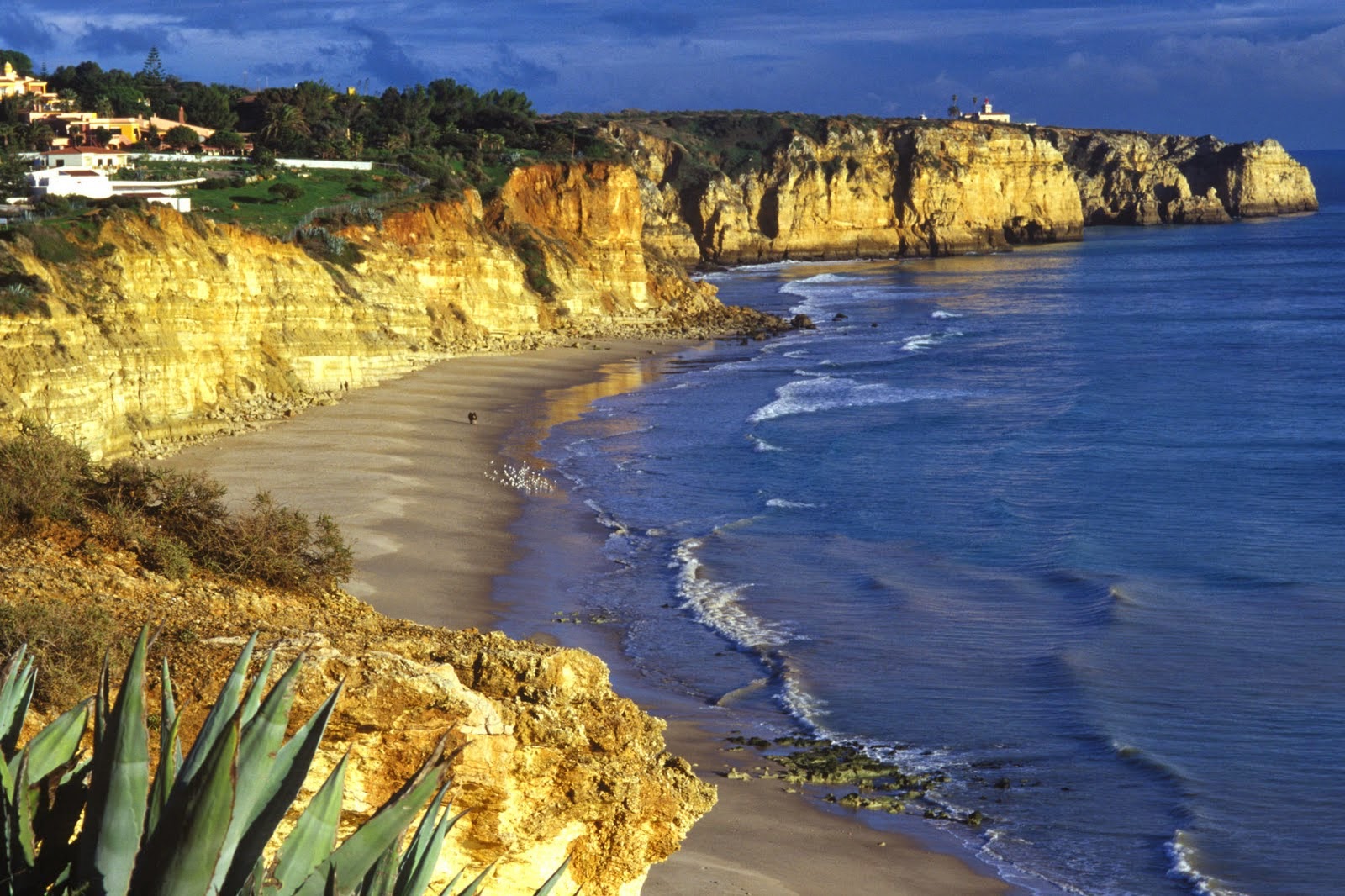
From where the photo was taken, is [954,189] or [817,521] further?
[954,189]

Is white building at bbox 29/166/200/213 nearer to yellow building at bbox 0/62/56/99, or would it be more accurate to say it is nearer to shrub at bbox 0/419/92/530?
yellow building at bbox 0/62/56/99

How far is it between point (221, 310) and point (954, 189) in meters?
106

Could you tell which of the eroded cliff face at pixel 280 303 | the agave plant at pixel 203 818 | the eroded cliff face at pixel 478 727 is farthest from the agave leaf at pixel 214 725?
the eroded cliff face at pixel 280 303

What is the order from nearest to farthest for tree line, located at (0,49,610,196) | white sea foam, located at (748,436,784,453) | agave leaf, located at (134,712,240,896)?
agave leaf, located at (134,712,240,896) < white sea foam, located at (748,436,784,453) < tree line, located at (0,49,610,196)

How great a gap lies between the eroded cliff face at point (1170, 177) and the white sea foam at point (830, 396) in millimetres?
123259

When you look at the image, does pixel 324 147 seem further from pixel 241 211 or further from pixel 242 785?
pixel 242 785

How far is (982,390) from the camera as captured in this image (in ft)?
171

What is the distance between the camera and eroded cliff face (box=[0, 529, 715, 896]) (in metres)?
8.05

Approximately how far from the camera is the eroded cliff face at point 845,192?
127 metres

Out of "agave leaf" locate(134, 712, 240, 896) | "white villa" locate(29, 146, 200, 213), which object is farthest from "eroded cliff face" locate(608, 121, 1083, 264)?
"agave leaf" locate(134, 712, 240, 896)

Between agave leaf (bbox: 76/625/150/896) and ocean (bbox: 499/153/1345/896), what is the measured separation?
11.4 metres

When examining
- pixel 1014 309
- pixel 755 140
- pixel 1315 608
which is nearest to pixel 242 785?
pixel 1315 608

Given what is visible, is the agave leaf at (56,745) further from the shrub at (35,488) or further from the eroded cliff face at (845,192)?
the eroded cliff face at (845,192)

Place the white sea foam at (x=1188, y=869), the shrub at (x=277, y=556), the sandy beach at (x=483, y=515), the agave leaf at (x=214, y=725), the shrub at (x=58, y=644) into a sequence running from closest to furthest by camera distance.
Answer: the agave leaf at (x=214, y=725) < the shrub at (x=58, y=644) < the shrub at (x=277, y=556) < the white sea foam at (x=1188, y=869) < the sandy beach at (x=483, y=515)
